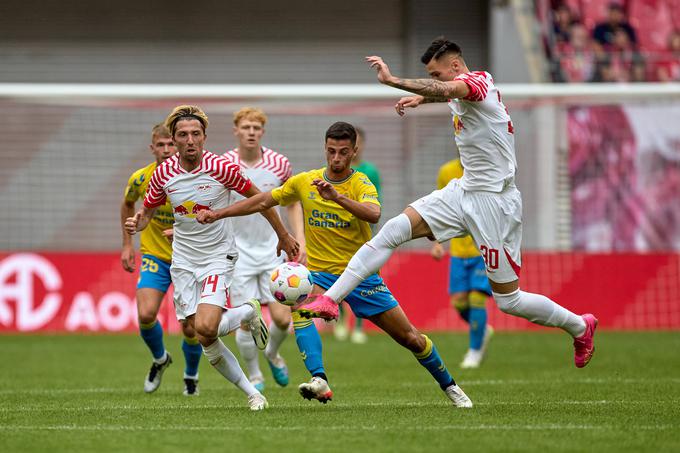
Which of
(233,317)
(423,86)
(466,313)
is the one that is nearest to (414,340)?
(233,317)

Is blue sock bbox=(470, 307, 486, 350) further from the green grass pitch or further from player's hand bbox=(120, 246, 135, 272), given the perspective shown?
player's hand bbox=(120, 246, 135, 272)

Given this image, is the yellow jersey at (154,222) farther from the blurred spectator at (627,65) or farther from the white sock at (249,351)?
the blurred spectator at (627,65)

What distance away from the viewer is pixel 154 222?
389 inches

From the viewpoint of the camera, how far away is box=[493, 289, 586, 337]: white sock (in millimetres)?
8266

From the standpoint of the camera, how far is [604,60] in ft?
70.3

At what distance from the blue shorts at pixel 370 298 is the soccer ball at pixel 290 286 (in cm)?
47

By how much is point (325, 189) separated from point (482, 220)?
4.34 ft

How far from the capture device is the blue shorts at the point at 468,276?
494 inches

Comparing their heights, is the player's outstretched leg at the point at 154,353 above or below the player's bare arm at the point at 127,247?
below

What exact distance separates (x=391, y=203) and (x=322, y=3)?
6.68 m

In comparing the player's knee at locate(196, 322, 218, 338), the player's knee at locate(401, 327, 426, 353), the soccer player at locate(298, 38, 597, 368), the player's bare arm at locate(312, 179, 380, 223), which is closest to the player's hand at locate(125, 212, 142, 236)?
the player's knee at locate(196, 322, 218, 338)

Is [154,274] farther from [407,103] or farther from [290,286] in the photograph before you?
[407,103]

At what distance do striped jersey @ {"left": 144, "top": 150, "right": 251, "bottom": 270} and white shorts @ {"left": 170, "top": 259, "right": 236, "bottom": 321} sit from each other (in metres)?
0.06

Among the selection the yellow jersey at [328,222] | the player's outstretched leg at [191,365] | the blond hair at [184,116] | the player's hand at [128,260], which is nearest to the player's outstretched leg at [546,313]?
the yellow jersey at [328,222]
